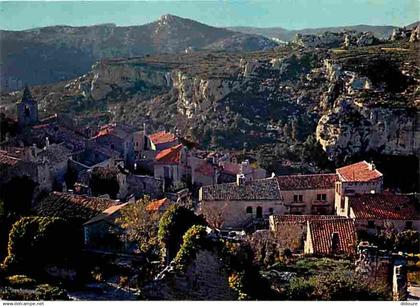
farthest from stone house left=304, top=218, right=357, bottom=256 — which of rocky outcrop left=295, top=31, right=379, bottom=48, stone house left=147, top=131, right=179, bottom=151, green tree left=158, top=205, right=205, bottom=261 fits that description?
rocky outcrop left=295, top=31, right=379, bottom=48

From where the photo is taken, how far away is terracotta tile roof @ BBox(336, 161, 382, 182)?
18.8 meters

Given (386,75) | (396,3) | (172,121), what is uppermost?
(396,3)

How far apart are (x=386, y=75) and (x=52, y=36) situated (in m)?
44.7

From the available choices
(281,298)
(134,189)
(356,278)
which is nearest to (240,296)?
(281,298)

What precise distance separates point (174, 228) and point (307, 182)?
8680mm

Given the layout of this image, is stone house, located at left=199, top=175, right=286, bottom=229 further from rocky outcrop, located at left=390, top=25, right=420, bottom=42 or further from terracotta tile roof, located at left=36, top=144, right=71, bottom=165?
rocky outcrop, located at left=390, top=25, right=420, bottom=42

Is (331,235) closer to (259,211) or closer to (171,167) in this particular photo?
(259,211)

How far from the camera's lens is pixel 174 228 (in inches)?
451

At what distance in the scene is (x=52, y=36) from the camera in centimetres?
7238

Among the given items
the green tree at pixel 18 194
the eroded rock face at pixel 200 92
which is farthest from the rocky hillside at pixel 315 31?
the green tree at pixel 18 194

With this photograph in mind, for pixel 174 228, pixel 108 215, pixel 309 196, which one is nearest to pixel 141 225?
pixel 108 215

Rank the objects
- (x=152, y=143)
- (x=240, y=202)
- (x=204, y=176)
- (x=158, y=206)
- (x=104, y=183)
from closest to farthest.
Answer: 1. (x=158, y=206)
2. (x=240, y=202)
3. (x=104, y=183)
4. (x=204, y=176)
5. (x=152, y=143)

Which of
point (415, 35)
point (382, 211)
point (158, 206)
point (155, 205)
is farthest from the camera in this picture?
point (415, 35)

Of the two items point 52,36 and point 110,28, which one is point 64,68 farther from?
point 110,28
